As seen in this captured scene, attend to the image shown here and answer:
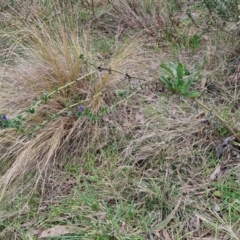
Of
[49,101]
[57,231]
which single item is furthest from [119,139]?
[57,231]

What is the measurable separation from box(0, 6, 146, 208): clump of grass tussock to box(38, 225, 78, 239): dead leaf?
0.33 metres

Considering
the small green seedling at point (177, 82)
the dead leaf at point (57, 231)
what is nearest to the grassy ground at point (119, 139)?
the dead leaf at point (57, 231)

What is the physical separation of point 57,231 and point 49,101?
91 cm

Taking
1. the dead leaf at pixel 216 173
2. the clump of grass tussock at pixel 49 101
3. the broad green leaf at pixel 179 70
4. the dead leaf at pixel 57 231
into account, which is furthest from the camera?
the clump of grass tussock at pixel 49 101

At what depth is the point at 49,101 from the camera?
2637mm

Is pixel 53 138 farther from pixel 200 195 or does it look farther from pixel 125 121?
pixel 200 195

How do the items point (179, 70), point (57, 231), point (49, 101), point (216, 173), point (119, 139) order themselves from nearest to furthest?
point (179, 70) → point (57, 231) → point (216, 173) → point (119, 139) → point (49, 101)

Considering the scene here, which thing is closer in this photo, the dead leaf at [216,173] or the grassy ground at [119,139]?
the grassy ground at [119,139]

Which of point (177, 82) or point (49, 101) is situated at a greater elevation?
point (177, 82)

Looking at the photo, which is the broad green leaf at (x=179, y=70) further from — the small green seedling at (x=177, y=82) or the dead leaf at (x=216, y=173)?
the dead leaf at (x=216, y=173)

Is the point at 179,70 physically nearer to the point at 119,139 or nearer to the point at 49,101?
the point at 119,139

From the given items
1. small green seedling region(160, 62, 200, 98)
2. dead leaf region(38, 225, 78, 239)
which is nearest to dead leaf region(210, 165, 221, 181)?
small green seedling region(160, 62, 200, 98)

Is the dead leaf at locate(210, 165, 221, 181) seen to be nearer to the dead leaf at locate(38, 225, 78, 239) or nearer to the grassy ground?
the grassy ground

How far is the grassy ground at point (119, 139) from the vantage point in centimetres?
203
